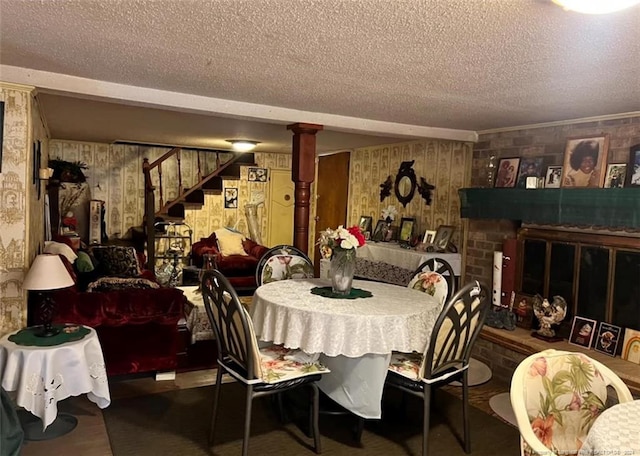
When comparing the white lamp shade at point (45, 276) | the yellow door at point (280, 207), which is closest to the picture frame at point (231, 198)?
the yellow door at point (280, 207)

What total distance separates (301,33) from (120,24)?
29.9 inches

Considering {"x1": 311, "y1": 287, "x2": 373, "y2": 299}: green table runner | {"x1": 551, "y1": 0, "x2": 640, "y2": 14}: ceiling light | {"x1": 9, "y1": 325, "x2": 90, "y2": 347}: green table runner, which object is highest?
{"x1": 551, "y1": 0, "x2": 640, "y2": 14}: ceiling light

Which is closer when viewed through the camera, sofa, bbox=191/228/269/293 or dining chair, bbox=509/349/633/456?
dining chair, bbox=509/349/633/456

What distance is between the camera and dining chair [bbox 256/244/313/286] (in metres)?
3.88

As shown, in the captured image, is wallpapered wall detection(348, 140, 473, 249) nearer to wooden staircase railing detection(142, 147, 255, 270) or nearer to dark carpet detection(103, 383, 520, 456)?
wooden staircase railing detection(142, 147, 255, 270)

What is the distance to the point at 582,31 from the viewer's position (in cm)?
191

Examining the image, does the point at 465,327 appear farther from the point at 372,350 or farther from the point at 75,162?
the point at 75,162

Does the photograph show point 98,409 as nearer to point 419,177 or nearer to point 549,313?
point 549,313

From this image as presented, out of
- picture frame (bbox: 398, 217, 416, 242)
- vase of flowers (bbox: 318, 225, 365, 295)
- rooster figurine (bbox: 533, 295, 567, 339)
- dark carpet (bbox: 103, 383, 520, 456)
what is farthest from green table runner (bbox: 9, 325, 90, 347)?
picture frame (bbox: 398, 217, 416, 242)

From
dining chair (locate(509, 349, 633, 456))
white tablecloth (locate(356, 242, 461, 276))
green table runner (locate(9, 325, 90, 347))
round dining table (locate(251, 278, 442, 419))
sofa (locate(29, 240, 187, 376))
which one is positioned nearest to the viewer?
dining chair (locate(509, 349, 633, 456))

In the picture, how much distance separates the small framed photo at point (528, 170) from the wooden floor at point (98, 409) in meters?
1.78

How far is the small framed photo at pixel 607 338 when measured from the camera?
3.55 meters

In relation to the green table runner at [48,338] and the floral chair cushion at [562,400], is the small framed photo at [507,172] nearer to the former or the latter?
the floral chair cushion at [562,400]

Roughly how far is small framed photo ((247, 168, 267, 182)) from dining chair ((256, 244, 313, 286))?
4.61 meters
